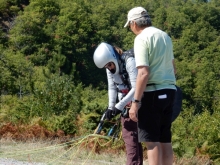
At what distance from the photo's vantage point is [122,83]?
511 centimetres

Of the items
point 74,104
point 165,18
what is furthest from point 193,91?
point 74,104

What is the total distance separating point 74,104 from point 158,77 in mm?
6632

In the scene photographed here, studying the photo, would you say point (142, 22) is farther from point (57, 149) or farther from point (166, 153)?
point (57, 149)

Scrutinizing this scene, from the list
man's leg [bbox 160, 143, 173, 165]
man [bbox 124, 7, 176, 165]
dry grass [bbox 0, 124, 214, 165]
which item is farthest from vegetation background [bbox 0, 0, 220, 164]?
man [bbox 124, 7, 176, 165]

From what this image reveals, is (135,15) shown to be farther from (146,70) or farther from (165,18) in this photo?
(165,18)

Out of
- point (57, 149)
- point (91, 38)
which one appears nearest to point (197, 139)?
point (57, 149)

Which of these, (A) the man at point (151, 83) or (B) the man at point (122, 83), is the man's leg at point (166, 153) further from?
(B) the man at point (122, 83)

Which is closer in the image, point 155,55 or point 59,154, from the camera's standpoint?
point 155,55

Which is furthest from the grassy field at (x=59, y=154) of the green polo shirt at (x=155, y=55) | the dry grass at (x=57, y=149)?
the green polo shirt at (x=155, y=55)

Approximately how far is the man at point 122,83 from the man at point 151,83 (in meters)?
0.39

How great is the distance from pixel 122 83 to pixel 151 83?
631mm

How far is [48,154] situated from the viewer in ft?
22.6

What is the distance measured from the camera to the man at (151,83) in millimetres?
4410

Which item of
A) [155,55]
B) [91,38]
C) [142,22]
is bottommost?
[155,55]
